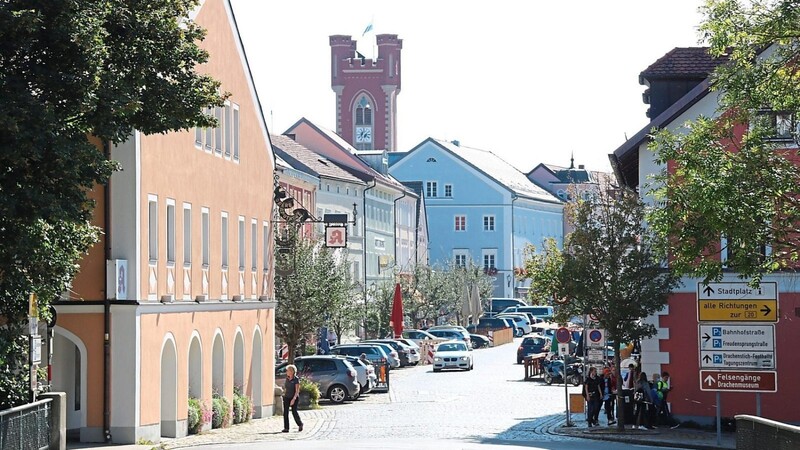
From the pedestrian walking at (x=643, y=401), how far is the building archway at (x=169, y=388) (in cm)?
1107

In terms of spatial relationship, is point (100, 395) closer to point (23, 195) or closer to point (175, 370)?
point (175, 370)

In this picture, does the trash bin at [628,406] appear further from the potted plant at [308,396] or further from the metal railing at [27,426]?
the metal railing at [27,426]

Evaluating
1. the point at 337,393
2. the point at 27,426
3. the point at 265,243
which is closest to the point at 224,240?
the point at 265,243

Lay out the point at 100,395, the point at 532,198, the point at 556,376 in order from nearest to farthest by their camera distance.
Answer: the point at 100,395 → the point at 556,376 → the point at 532,198

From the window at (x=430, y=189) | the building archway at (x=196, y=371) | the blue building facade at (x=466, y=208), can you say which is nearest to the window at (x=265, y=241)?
the building archway at (x=196, y=371)

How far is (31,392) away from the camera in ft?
74.4

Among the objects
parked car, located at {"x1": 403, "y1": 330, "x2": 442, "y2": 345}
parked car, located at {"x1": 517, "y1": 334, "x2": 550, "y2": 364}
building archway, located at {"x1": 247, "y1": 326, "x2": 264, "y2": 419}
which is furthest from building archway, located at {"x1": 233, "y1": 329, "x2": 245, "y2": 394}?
parked car, located at {"x1": 403, "y1": 330, "x2": 442, "y2": 345}

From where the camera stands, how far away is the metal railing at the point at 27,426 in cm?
2002

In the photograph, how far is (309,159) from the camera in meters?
84.8

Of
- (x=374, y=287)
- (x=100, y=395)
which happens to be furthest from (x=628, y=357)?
(x=374, y=287)

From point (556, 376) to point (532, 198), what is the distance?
255 ft

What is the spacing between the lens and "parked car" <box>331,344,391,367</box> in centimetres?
5728

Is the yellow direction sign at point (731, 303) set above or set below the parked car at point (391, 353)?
above

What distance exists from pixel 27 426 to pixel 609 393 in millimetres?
21118
